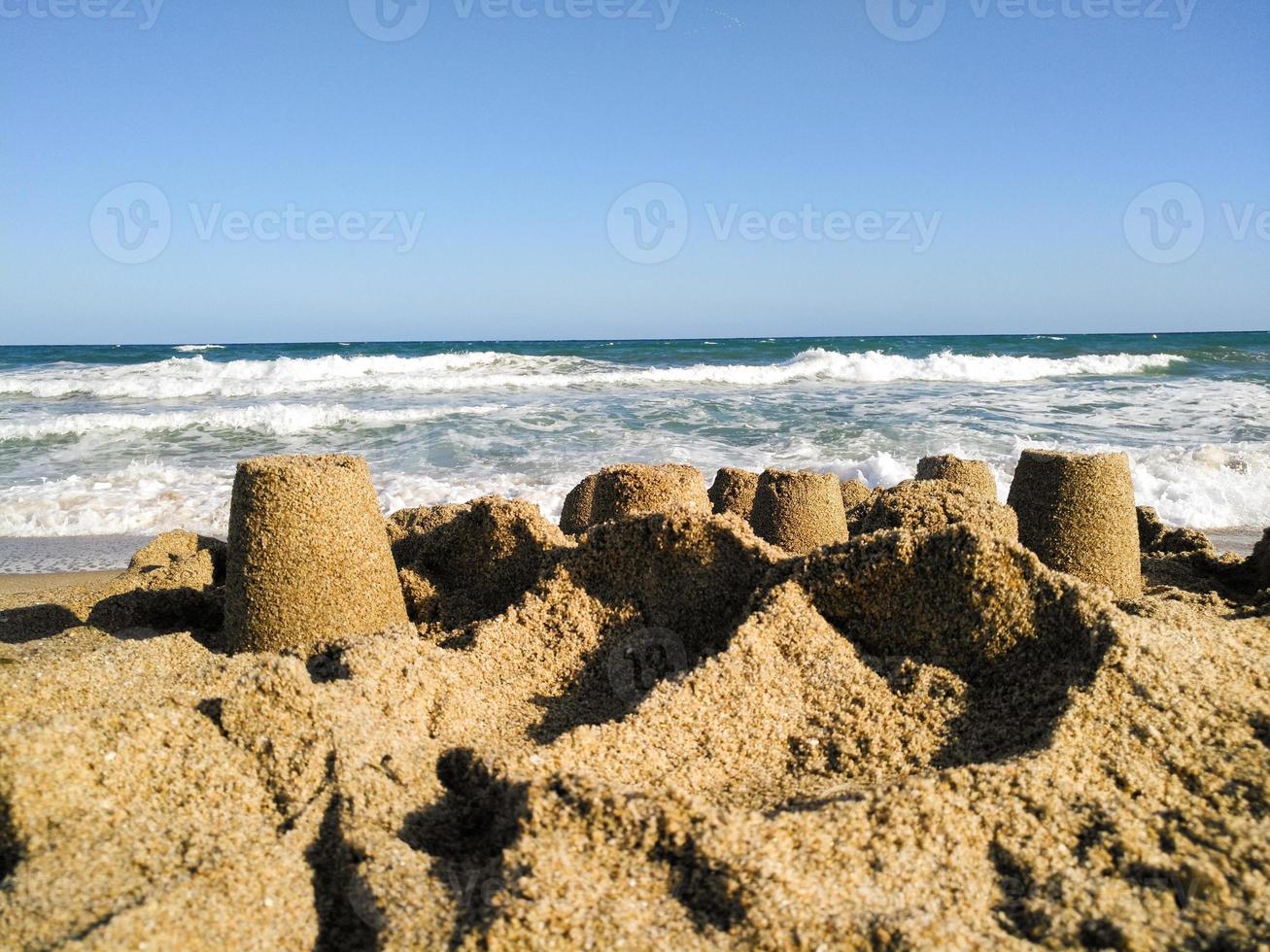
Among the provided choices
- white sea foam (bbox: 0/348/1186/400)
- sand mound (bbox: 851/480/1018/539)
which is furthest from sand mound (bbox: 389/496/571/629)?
white sea foam (bbox: 0/348/1186/400)

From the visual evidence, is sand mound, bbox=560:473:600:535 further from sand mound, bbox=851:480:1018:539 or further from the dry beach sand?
the dry beach sand

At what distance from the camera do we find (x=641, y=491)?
3.96m

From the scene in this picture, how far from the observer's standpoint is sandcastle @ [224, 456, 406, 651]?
2.83 meters

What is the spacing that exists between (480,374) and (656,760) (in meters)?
23.3

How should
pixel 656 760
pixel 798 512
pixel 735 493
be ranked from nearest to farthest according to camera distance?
pixel 656 760 → pixel 798 512 → pixel 735 493

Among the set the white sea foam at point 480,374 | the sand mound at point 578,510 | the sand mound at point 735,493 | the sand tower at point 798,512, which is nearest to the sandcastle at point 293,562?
the sand mound at point 578,510

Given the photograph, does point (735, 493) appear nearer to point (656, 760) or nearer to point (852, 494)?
point (852, 494)

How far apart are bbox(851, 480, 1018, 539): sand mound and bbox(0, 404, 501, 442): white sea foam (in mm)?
11993

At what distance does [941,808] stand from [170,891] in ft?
4.32

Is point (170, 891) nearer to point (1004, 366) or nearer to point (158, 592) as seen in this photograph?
point (158, 592)

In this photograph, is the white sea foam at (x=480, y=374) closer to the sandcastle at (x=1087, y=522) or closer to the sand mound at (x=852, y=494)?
the sand mound at (x=852, y=494)

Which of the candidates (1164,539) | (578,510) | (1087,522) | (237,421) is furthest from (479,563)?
(237,421)

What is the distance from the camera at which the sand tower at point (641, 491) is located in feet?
13.0

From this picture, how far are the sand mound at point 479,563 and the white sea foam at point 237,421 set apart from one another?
1144 cm
